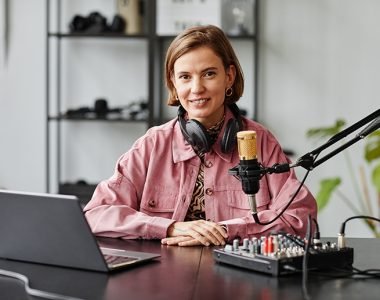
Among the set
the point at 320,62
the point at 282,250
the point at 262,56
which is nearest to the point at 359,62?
the point at 320,62

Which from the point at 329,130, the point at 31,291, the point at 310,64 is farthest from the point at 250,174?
the point at 310,64

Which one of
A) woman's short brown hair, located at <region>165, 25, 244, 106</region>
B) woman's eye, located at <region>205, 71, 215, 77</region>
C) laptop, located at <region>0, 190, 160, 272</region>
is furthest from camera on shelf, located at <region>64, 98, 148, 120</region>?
laptop, located at <region>0, 190, 160, 272</region>

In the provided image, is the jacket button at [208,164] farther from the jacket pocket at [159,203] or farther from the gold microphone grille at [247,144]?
the gold microphone grille at [247,144]

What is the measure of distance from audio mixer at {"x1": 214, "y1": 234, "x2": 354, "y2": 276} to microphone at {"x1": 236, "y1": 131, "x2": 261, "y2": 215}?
0.12 metres

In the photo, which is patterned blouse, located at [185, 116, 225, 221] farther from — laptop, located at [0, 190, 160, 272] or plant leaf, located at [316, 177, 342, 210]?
plant leaf, located at [316, 177, 342, 210]

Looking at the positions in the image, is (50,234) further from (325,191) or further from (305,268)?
(325,191)

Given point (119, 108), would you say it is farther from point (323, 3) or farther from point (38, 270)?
point (38, 270)

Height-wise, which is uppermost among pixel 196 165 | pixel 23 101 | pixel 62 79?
pixel 62 79

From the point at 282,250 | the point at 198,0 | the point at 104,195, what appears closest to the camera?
the point at 282,250

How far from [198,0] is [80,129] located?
39.0 inches

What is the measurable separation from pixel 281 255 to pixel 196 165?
76 centimetres

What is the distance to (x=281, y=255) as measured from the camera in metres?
1.75

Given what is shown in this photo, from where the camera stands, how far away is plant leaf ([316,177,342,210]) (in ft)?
13.6

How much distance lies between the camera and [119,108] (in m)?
4.60
